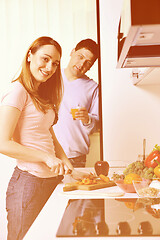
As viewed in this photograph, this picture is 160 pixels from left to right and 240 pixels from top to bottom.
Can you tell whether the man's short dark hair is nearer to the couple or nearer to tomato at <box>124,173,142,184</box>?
the couple

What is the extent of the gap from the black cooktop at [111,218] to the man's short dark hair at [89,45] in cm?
138

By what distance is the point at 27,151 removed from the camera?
4.76 feet

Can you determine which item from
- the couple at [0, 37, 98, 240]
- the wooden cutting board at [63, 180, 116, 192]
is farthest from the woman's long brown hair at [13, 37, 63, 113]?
the wooden cutting board at [63, 180, 116, 192]

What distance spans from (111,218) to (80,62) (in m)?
1.64

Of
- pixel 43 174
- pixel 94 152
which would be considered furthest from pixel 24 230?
pixel 94 152

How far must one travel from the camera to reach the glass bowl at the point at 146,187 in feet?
3.84

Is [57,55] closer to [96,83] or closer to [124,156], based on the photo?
[96,83]

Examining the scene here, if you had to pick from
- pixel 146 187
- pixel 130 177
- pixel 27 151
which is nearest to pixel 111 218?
pixel 146 187

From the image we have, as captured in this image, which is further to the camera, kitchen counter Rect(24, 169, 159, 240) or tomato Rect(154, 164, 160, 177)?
tomato Rect(154, 164, 160, 177)

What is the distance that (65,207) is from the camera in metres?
1.07

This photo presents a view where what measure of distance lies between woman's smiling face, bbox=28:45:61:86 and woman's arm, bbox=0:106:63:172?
1.19 ft

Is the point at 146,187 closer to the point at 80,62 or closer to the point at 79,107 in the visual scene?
the point at 79,107

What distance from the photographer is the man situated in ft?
7.63

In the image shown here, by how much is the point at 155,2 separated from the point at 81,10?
70.3 inches
